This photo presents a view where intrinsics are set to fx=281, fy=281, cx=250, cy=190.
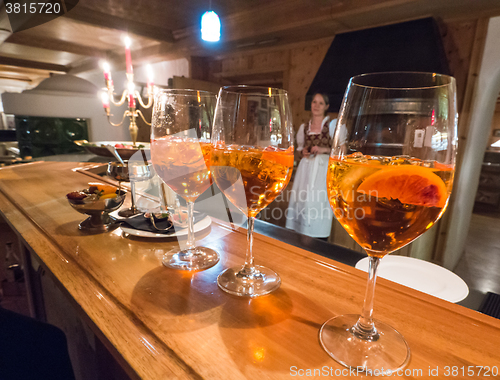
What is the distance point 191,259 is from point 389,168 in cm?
37

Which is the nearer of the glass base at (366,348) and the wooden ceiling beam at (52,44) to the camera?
the glass base at (366,348)

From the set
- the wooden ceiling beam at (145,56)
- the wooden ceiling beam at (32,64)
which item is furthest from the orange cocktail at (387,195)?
the wooden ceiling beam at (32,64)

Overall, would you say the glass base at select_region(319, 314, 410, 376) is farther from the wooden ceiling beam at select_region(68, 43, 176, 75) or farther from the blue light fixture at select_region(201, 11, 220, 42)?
the wooden ceiling beam at select_region(68, 43, 176, 75)

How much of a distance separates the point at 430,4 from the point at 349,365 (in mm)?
2978

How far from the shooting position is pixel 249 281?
1.47ft

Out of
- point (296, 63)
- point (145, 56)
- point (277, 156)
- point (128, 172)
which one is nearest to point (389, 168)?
point (277, 156)

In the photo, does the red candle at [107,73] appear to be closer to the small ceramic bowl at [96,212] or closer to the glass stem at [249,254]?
the small ceramic bowl at [96,212]

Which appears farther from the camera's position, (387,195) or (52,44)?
(52,44)

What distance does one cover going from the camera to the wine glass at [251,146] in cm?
44

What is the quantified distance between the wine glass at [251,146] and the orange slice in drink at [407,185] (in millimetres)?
163

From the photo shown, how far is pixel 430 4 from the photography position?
7.58 feet

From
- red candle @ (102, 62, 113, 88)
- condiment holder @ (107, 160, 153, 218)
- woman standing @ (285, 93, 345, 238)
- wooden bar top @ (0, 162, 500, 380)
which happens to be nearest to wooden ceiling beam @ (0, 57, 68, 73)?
red candle @ (102, 62, 113, 88)

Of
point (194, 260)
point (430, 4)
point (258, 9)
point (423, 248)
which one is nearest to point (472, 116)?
point (430, 4)

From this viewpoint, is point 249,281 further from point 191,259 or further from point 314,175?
point 314,175
